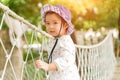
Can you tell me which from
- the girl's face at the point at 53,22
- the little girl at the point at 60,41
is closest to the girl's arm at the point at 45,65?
the little girl at the point at 60,41

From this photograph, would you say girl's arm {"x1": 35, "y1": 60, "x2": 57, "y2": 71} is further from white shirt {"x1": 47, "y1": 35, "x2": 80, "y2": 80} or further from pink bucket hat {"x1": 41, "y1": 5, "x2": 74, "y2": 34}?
pink bucket hat {"x1": 41, "y1": 5, "x2": 74, "y2": 34}

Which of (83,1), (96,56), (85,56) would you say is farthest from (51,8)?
(83,1)

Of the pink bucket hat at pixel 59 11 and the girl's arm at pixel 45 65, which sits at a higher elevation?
the pink bucket hat at pixel 59 11

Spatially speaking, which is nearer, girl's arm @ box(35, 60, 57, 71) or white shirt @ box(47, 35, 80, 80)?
girl's arm @ box(35, 60, 57, 71)

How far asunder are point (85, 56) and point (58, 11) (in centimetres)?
243

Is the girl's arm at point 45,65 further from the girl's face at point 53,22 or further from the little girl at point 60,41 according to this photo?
the girl's face at point 53,22

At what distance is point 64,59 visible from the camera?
1848 millimetres

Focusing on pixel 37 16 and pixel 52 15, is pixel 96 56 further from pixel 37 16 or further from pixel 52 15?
pixel 52 15

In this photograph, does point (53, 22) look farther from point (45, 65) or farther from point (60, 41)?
point (45, 65)

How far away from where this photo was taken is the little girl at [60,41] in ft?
6.02

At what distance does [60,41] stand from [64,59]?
0.35 ft

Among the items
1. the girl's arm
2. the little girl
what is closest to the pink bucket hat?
the little girl

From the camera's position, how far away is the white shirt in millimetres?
1842

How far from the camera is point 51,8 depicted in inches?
71.9
